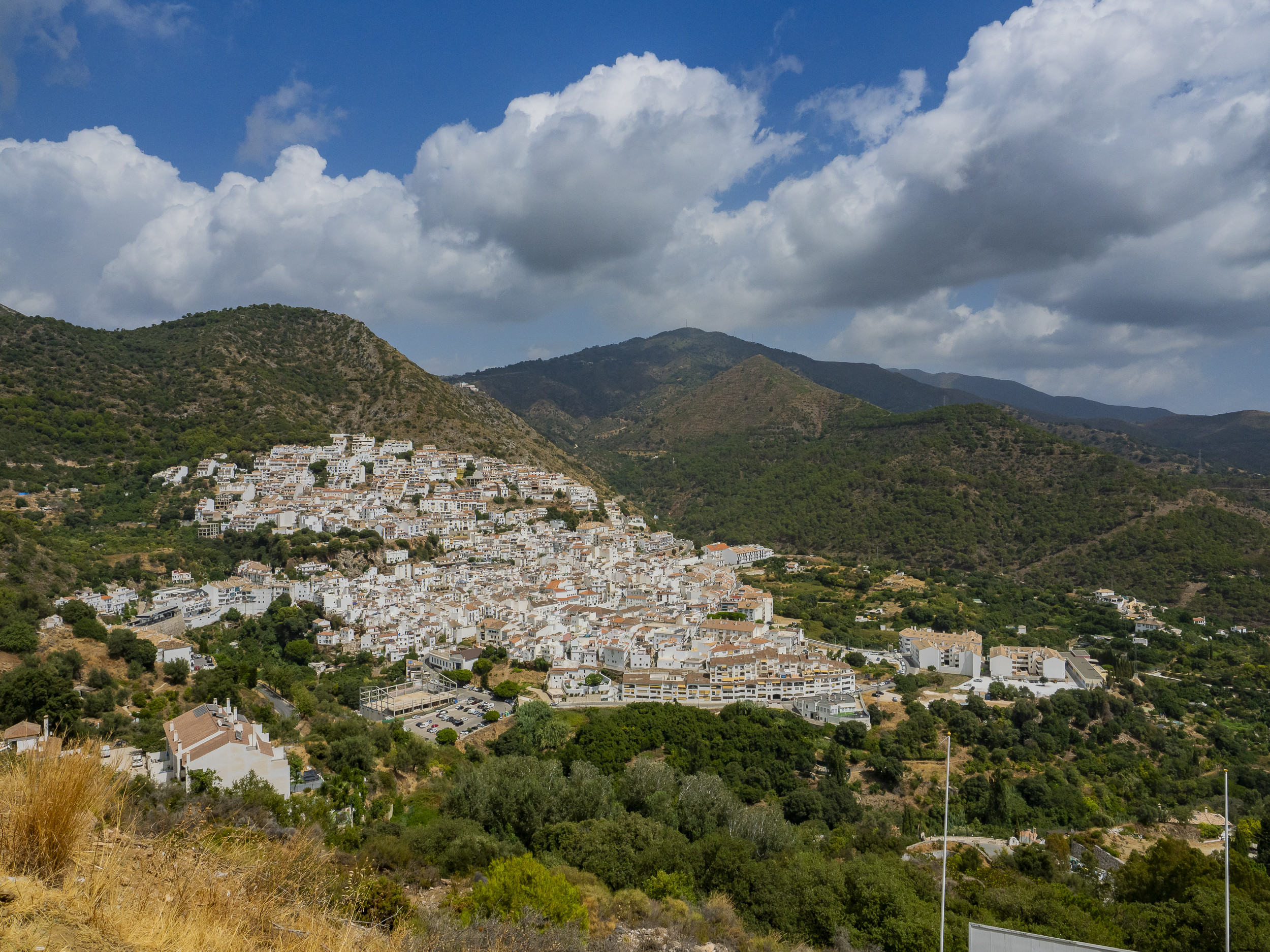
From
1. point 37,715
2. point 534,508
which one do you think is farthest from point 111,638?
point 534,508

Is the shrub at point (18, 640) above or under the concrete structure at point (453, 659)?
above

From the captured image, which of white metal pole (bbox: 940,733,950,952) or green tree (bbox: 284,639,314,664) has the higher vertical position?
white metal pole (bbox: 940,733,950,952)

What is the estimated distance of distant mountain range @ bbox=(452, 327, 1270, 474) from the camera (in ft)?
335

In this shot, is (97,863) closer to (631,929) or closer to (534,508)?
(631,929)

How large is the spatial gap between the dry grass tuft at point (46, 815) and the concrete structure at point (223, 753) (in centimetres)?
969

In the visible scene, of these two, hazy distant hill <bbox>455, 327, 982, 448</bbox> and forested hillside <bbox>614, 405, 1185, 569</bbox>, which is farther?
hazy distant hill <bbox>455, 327, 982, 448</bbox>

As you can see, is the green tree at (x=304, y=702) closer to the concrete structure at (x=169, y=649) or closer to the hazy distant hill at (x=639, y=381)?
the concrete structure at (x=169, y=649)

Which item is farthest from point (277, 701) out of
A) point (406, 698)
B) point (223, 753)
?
point (223, 753)

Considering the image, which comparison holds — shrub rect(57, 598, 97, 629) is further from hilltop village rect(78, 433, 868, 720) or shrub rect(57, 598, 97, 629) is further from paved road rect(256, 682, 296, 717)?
paved road rect(256, 682, 296, 717)

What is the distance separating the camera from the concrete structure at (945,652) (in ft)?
93.8

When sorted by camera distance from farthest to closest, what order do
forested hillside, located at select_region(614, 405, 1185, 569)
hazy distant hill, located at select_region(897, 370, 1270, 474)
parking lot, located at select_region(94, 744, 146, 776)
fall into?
hazy distant hill, located at select_region(897, 370, 1270, 474) < forested hillside, located at select_region(614, 405, 1185, 569) < parking lot, located at select_region(94, 744, 146, 776)

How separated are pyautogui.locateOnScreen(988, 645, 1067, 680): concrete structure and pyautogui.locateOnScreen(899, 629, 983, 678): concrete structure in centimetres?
68

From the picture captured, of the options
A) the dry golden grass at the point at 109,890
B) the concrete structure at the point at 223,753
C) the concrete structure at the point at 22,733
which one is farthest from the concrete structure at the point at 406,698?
the dry golden grass at the point at 109,890

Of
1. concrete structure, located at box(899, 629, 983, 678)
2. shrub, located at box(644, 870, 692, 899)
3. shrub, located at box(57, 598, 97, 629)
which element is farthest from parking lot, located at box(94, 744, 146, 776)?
concrete structure, located at box(899, 629, 983, 678)
